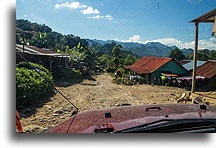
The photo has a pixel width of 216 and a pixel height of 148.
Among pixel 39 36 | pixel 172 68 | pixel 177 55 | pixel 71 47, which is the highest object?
pixel 71 47

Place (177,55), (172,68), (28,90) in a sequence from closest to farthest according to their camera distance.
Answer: (28,90)
(172,68)
(177,55)

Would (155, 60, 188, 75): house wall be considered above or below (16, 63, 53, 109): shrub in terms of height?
above

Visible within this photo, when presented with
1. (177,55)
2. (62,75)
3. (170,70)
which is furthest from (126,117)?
(177,55)

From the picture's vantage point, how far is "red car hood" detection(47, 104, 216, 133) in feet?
4.45

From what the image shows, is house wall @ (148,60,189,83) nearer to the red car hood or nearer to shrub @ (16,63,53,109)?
shrub @ (16,63,53,109)

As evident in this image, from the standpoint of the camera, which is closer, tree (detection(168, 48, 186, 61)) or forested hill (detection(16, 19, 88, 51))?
forested hill (detection(16, 19, 88, 51))

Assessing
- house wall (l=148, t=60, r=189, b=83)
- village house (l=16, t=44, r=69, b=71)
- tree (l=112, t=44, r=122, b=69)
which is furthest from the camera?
tree (l=112, t=44, r=122, b=69)

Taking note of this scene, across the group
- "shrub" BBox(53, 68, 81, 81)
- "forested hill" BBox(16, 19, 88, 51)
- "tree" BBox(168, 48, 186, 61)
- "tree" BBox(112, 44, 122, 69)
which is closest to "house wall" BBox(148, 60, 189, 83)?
"shrub" BBox(53, 68, 81, 81)

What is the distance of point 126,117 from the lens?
1.47 meters

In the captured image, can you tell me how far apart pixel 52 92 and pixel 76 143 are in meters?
3.70

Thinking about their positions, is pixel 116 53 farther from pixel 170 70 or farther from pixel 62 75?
pixel 62 75

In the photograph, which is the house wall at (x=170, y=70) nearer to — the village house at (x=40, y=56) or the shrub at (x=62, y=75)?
the shrub at (x=62, y=75)

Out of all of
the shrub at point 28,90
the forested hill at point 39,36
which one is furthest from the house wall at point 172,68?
the shrub at point 28,90
